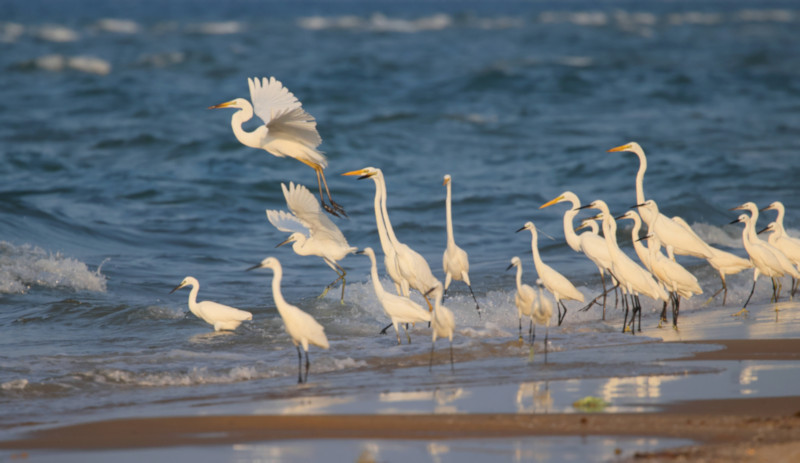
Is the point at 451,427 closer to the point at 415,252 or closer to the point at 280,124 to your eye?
the point at 415,252

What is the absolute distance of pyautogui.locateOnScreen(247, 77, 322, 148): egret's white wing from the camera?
8.07 m

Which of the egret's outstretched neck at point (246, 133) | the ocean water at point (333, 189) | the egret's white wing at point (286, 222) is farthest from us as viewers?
the egret's white wing at point (286, 222)

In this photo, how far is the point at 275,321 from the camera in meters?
9.21

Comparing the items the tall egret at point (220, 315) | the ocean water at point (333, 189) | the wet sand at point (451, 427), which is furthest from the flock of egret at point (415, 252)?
the wet sand at point (451, 427)

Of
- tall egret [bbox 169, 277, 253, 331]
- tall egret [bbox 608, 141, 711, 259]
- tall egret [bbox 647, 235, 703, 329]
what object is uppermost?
tall egret [bbox 608, 141, 711, 259]

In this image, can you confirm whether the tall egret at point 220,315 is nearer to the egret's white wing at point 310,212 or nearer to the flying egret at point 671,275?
the egret's white wing at point 310,212

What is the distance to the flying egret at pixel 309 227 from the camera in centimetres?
818

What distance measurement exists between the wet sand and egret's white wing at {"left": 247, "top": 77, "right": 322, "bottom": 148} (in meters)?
3.16

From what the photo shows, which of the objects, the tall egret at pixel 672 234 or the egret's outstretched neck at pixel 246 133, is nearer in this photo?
the egret's outstretched neck at pixel 246 133

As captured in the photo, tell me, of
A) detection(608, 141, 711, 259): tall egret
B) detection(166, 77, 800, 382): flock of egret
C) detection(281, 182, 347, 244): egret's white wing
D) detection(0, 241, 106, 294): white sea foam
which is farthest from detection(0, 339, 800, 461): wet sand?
detection(0, 241, 106, 294): white sea foam

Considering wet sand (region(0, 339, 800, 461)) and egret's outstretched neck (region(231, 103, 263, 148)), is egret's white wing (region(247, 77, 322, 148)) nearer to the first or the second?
egret's outstretched neck (region(231, 103, 263, 148))

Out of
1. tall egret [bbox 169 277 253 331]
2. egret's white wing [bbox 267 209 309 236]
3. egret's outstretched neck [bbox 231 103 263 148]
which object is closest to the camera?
tall egret [bbox 169 277 253 331]

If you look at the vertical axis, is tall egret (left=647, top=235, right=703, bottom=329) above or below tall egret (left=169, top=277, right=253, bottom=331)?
above

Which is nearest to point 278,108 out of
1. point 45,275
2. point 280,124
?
point 280,124
